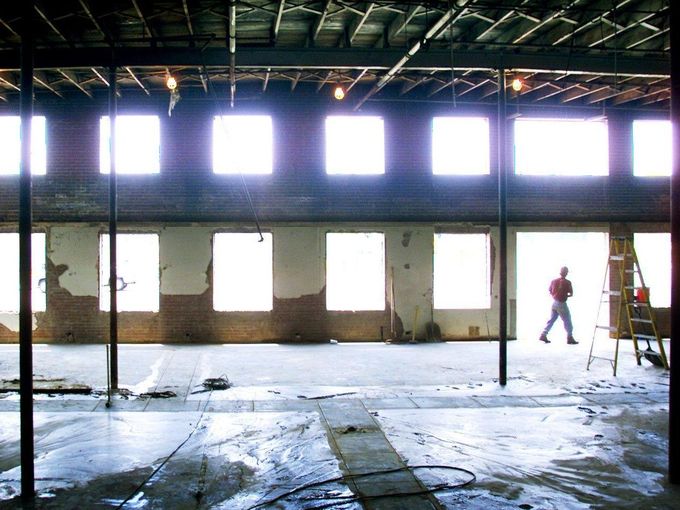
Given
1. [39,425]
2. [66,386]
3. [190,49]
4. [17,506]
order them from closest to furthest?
[17,506]
[39,425]
[66,386]
[190,49]

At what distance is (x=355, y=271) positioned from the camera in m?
12.2

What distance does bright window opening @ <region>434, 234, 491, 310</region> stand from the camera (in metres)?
12.4

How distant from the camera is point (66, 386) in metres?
7.27

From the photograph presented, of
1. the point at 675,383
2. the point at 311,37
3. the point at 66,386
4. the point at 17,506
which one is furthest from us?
the point at 311,37

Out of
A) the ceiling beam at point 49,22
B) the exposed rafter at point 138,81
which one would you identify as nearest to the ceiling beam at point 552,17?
the exposed rafter at point 138,81

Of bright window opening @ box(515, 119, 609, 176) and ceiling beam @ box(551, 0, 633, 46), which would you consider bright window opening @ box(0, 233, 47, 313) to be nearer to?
bright window opening @ box(515, 119, 609, 176)

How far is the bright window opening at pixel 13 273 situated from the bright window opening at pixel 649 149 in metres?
13.8

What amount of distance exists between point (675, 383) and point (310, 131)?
942 cm

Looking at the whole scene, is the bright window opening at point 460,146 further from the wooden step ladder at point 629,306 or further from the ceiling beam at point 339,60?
the ceiling beam at point 339,60

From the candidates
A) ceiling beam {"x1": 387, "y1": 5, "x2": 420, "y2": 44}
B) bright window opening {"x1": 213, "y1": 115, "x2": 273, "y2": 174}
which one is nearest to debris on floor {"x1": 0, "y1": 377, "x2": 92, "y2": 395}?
bright window opening {"x1": 213, "y1": 115, "x2": 273, "y2": 174}

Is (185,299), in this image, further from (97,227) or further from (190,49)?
(190,49)

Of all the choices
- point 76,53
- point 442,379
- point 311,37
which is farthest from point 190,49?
point 442,379

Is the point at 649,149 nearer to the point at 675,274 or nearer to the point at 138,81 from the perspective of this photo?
the point at 675,274

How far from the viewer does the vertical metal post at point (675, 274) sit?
4.12 m
